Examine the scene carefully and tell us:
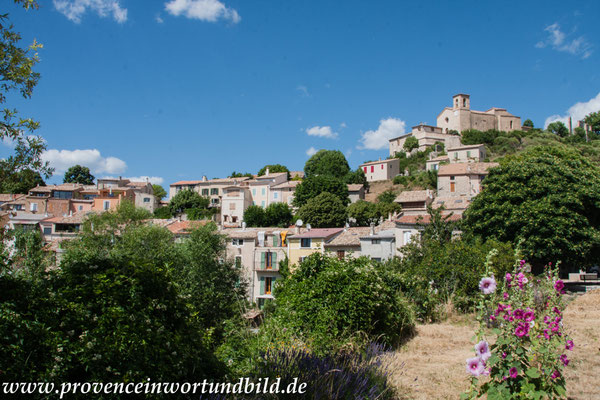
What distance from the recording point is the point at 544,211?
883 inches

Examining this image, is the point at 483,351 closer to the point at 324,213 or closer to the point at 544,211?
the point at 544,211

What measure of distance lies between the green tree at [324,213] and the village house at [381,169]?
2758 cm

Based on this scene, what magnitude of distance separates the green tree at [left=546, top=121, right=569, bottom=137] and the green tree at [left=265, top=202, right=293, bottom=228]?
6842 cm

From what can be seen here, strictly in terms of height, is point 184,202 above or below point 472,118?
below

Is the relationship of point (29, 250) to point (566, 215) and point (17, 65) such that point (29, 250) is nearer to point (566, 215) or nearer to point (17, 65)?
point (17, 65)

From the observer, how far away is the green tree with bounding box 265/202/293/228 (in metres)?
60.3

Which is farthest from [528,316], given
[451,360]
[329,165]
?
[329,165]

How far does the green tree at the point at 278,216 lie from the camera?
60281mm

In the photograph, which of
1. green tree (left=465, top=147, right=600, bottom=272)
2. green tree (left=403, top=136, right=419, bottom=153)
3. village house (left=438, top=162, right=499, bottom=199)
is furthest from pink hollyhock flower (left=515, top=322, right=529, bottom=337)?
green tree (left=403, top=136, right=419, bottom=153)

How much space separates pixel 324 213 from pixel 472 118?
60.2 metres

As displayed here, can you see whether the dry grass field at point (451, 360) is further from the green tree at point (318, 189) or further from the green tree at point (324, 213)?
the green tree at point (318, 189)

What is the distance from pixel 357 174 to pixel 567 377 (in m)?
Answer: 69.6

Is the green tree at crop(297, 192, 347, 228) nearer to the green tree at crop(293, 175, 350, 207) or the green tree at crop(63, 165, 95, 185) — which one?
the green tree at crop(293, 175, 350, 207)

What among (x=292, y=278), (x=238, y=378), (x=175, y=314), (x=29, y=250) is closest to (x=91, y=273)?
(x=175, y=314)
